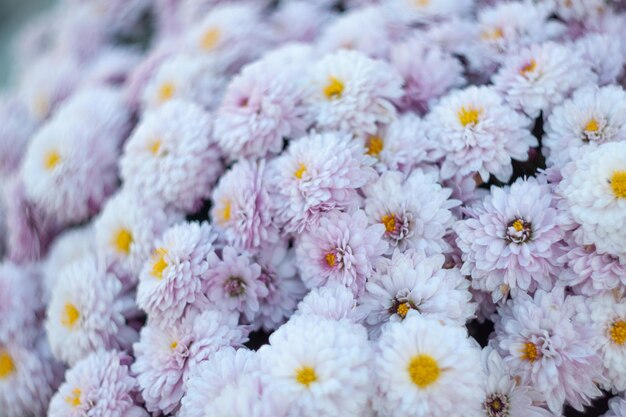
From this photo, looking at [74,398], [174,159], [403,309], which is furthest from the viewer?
[174,159]

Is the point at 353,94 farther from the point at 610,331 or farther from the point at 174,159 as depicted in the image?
the point at 610,331

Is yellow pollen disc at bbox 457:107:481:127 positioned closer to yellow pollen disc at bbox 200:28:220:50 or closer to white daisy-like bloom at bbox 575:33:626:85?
white daisy-like bloom at bbox 575:33:626:85

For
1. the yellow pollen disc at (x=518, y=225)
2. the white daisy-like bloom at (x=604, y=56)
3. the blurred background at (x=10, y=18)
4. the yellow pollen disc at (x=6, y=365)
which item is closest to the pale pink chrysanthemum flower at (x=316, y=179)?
the yellow pollen disc at (x=518, y=225)

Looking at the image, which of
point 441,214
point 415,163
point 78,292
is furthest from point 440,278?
point 78,292

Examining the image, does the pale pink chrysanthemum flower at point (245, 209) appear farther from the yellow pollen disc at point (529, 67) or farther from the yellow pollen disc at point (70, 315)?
the yellow pollen disc at point (529, 67)

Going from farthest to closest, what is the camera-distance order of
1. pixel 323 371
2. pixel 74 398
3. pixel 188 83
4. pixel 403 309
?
pixel 188 83 → pixel 74 398 → pixel 403 309 → pixel 323 371

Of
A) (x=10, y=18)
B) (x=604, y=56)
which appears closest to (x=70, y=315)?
(x=604, y=56)
